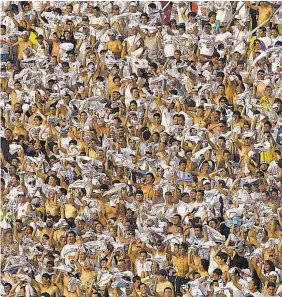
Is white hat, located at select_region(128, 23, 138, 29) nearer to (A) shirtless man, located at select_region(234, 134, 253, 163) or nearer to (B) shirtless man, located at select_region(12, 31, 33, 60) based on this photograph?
(B) shirtless man, located at select_region(12, 31, 33, 60)

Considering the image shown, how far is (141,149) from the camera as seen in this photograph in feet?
109

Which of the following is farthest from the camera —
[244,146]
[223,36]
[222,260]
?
[223,36]

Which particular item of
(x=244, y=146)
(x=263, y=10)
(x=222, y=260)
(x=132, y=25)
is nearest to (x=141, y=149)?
(x=244, y=146)

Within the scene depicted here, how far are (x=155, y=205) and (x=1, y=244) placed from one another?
2.82 metres

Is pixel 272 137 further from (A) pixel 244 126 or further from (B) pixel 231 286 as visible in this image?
(B) pixel 231 286

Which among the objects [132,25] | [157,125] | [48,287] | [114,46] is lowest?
[48,287]

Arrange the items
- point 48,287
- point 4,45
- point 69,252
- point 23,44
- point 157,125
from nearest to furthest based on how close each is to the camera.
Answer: point 48,287 < point 69,252 < point 157,125 < point 23,44 < point 4,45

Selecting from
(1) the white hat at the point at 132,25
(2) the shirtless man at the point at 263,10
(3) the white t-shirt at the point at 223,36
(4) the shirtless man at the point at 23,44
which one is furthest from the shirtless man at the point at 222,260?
(4) the shirtless man at the point at 23,44

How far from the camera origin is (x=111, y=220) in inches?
1271

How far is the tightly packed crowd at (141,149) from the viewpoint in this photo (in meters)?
31.6

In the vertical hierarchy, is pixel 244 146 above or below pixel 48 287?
above

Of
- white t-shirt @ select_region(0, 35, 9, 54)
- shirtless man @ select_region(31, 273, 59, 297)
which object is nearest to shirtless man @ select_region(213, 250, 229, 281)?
shirtless man @ select_region(31, 273, 59, 297)

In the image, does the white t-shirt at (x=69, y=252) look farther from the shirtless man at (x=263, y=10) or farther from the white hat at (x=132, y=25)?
the shirtless man at (x=263, y=10)

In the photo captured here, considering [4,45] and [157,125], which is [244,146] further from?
[4,45]
